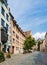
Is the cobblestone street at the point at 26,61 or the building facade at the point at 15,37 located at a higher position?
the building facade at the point at 15,37

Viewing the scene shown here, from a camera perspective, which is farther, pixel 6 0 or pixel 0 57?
pixel 6 0

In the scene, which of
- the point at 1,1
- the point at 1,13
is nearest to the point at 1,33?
the point at 1,13

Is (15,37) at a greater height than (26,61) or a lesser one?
greater

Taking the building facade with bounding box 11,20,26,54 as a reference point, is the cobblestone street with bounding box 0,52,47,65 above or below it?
below

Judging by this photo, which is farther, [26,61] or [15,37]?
[15,37]

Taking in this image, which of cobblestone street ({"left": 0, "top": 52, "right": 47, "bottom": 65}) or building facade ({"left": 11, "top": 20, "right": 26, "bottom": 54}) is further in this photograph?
building facade ({"left": 11, "top": 20, "right": 26, "bottom": 54})

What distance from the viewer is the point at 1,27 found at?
40.9 meters

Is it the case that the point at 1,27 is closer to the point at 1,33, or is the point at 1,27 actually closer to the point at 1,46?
the point at 1,33

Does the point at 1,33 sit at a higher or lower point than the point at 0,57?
higher

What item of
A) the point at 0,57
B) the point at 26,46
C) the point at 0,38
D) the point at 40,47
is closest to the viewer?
the point at 0,57

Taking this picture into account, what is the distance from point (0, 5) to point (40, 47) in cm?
9103

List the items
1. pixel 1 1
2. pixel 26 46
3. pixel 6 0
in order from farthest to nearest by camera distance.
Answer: pixel 26 46 < pixel 6 0 < pixel 1 1

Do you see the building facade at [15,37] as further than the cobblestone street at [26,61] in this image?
Yes

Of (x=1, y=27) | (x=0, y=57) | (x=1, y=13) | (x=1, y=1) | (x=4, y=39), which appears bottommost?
(x=0, y=57)
